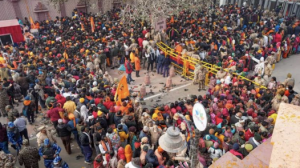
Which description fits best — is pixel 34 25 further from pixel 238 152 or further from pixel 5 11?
pixel 238 152

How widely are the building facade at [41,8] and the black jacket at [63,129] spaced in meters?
15.6

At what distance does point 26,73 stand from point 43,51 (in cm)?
303

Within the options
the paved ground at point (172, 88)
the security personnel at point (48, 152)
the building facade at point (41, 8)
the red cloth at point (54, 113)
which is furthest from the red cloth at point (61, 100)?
the building facade at point (41, 8)

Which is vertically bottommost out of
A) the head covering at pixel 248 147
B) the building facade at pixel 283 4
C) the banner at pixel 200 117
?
the head covering at pixel 248 147

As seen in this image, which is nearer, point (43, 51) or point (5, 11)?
point (43, 51)

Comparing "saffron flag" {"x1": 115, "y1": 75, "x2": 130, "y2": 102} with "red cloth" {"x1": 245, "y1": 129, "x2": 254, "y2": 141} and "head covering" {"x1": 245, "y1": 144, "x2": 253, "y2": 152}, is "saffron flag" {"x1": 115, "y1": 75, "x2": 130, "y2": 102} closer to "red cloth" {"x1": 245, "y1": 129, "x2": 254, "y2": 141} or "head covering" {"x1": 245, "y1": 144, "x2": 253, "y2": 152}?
"red cloth" {"x1": 245, "y1": 129, "x2": 254, "y2": 141}

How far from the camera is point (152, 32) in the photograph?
16.5 metres

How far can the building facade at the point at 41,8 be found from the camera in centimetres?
2170

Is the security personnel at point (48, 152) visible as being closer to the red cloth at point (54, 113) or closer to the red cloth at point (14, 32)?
the red cloth at point (54, 113)

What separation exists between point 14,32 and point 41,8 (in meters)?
6.77

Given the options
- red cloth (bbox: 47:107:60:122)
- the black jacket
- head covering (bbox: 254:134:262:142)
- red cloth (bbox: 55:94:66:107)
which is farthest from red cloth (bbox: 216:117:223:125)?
red cloth (bbox: 55:94:66:107)

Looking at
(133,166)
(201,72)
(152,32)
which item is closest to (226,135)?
(133,166)

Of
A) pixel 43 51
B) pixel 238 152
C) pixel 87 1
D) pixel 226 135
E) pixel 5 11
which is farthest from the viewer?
pixel 87 1

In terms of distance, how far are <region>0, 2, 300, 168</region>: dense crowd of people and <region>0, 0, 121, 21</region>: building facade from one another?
4.21m
